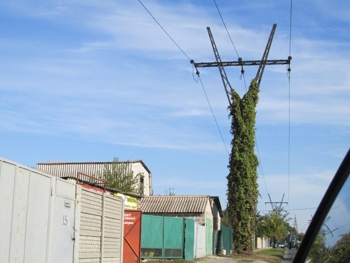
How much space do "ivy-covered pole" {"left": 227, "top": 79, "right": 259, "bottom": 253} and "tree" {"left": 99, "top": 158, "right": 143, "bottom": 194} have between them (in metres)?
11.3

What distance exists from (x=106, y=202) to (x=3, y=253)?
6.78 metres

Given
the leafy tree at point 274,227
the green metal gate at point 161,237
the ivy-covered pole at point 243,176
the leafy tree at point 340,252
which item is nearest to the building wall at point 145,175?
the ivy-covered pole at point 243,176

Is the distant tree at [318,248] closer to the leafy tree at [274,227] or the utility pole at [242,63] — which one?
the utility pole at [242,63]

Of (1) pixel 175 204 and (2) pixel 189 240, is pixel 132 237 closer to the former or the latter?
(2) pixel 189 240

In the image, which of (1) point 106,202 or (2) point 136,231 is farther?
(2) point 136,231

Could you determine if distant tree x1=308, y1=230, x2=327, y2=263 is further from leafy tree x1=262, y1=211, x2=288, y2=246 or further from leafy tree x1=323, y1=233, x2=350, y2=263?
leafy tree x1=262, y1=211, x2=288, y2=246

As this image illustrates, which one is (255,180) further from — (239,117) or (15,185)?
(15,185)

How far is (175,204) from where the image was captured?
1660 inches

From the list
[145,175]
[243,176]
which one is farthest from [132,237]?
[145,175]

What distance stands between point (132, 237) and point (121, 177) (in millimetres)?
26373

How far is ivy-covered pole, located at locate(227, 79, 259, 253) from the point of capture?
36.6 metres

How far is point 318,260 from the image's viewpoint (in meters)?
2.32

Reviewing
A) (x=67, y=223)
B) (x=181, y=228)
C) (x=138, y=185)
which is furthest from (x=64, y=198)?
(x=138, y=185)

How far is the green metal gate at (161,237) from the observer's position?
25.5 m
